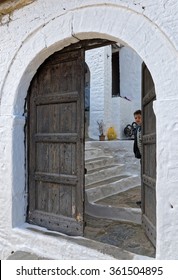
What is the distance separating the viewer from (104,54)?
30.2 feet

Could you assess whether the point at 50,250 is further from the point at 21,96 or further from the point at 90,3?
the point at 90,3

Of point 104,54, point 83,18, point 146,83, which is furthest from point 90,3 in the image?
point 104,54

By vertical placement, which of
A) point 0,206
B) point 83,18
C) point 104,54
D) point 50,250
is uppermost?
point 104,54

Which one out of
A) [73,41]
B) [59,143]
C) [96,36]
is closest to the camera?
[96,36]

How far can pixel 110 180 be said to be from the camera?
5000 mm

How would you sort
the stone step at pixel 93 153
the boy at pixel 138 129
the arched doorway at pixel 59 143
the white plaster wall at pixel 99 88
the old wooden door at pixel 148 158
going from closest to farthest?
the old wooden door at pixel 148 158, the arched doorway at pixel 59 143, the boy at pixel 138 129, the stone step at pixel 93 153, the white plaster wall at pixel 99 88

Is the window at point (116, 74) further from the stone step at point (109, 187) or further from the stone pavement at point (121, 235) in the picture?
the stone pavement at point (121, 235)

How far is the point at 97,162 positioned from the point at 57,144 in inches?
104

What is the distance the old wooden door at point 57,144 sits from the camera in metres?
2.78

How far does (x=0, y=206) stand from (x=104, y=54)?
7536 mm

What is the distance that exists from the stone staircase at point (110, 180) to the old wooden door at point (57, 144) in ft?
3.20

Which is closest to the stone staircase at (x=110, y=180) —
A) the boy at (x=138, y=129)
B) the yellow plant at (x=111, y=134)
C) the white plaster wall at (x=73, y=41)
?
the boy at (x=138, y=129)

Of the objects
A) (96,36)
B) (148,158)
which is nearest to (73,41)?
(96,36)

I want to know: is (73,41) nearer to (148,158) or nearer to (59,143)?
(59,143)
